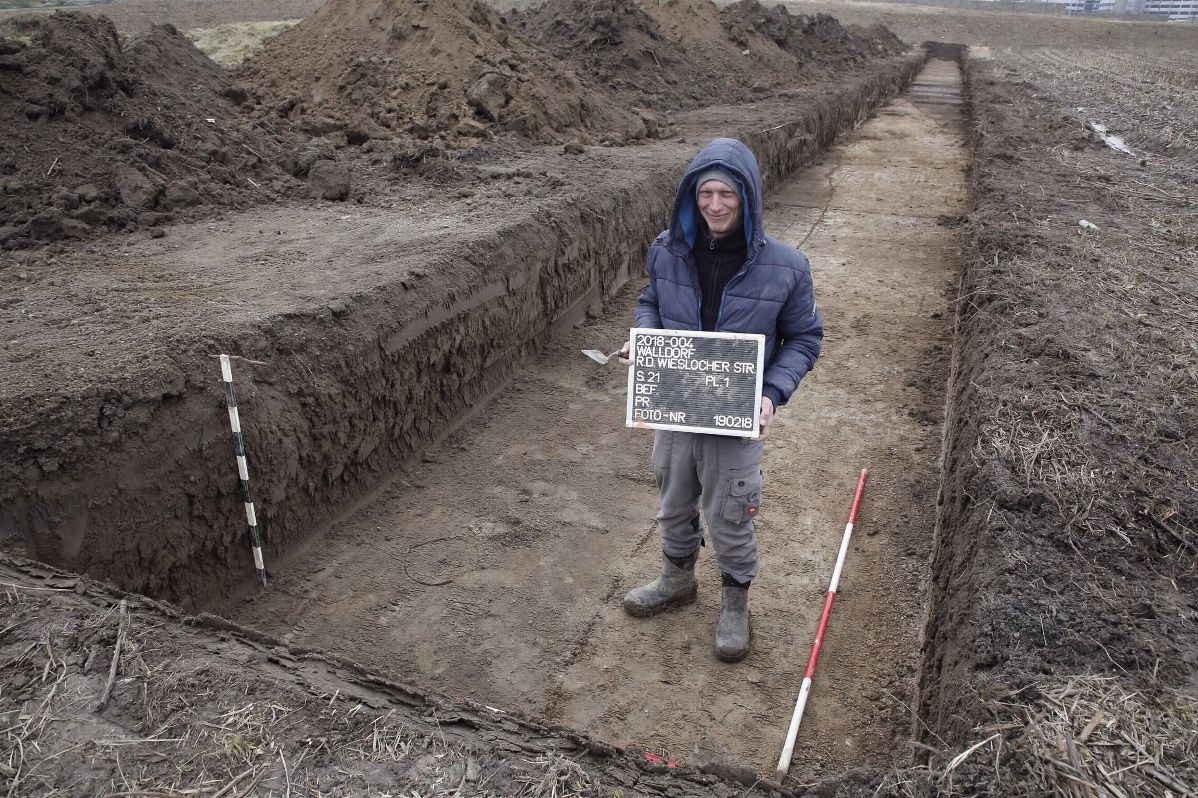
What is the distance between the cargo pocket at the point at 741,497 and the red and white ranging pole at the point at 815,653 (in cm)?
81

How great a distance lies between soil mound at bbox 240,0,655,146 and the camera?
416 inches

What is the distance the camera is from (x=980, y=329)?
599 centimetres

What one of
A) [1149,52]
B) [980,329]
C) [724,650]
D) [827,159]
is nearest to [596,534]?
[724,650]

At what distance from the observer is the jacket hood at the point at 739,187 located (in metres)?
3.10

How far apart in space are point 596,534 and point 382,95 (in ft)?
27.2

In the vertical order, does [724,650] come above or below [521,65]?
below

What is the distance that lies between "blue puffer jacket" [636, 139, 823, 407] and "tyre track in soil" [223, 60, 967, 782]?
146cm

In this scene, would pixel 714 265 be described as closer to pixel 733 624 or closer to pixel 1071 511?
pixel 733 624

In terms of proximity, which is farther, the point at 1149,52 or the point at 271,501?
the point at 1149,52

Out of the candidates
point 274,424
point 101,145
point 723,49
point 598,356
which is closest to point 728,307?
point 274,424

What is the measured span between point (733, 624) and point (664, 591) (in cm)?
42

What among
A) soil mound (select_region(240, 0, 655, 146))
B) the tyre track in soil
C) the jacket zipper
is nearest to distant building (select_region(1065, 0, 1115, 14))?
soil mound (select_region(240, 0, 655, 146))

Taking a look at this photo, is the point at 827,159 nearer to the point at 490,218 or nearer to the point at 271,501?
the point at 490,218

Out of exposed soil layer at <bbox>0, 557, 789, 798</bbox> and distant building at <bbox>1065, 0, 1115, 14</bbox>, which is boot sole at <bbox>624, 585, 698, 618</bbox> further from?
distant building at <bbox>1065, 0, 1115, 14</bbox>
